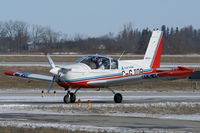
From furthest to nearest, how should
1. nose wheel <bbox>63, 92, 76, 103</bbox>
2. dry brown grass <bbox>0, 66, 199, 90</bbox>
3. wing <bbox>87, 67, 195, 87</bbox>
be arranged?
dry brown grass <bbox>0, 66, 199, 90</bbox>
nose wheel <bbox>63, 92, 76, 103</bbox>
wing <bbox>87, 67, 195, 87</bbox>

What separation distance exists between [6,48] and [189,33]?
65851 mm

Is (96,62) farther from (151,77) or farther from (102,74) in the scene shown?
(151,77)

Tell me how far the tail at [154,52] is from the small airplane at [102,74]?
413mm

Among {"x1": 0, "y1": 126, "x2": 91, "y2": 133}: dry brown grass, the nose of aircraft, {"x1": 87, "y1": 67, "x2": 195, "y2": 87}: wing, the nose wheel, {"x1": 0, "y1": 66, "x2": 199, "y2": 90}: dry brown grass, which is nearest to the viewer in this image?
{"x1": 0, "y1": 126, "x2": 91, "y2": 133}: dry brown grass

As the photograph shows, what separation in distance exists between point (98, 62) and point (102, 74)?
0.61 m

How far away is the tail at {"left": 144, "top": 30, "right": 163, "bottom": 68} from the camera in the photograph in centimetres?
2395

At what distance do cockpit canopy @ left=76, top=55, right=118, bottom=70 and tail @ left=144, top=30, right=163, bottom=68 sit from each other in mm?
2708

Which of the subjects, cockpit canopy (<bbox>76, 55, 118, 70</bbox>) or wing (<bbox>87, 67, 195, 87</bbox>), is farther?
cockpit canopy (<bbox>76, 55, 118, 70</bbox>)

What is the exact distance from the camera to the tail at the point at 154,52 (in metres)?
23.9

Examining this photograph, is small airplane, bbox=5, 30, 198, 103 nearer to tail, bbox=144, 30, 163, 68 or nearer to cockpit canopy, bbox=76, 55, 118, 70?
cockpit canopy, bbox=76, 55, 118, 70

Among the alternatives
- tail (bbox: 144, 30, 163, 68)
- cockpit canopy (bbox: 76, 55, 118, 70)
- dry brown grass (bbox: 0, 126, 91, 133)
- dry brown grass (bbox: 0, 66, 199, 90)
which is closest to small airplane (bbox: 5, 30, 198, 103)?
cockpit canopy (bbox: 76, 55, 118, 70)

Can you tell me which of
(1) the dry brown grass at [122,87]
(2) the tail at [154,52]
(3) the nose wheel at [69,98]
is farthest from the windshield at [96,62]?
(1) the dry brown grass at [122,87]

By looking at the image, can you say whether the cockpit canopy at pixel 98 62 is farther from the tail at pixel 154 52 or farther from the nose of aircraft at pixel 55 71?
the tail at pixel 154 52

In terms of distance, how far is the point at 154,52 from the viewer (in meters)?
24.4
